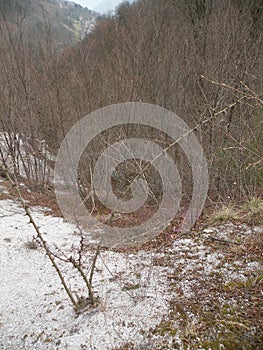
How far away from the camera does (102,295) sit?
113 inches

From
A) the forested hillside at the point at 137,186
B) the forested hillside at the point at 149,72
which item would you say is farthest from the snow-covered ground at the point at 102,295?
the forested hillside at the point at 149,72

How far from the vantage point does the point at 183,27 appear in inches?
307

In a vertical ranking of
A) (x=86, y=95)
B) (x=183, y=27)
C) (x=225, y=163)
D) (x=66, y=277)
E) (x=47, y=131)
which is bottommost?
(x=66, y=277)

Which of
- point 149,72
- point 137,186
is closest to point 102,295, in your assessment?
point 137,186

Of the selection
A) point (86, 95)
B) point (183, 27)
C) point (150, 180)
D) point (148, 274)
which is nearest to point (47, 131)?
point (86, 95)

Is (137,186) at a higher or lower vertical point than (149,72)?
lower

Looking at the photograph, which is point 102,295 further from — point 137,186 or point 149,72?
point 149,72

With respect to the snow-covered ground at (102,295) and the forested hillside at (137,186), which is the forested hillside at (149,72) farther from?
the snow-covered ground at (102,295)

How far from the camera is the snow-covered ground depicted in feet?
7.68

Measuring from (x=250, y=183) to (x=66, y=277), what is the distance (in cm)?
438

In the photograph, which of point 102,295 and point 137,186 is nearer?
point 102,295

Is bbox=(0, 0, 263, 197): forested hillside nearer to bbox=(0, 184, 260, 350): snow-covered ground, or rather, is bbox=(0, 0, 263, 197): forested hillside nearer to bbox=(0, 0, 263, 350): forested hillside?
bbox=(0, 0, 263, 350): forested hillside

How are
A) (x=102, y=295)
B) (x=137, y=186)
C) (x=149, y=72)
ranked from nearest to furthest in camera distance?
(x=102, y=295)
(x=137, y=186)
(x=149, y=72)

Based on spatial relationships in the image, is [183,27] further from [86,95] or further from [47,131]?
[47,131]
